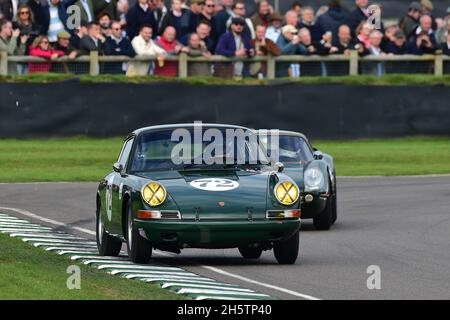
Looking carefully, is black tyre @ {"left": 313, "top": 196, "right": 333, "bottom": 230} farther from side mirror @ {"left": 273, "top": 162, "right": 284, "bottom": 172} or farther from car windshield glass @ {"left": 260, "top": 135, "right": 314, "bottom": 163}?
side mirror @ {"left": 273, "top": 162, "right": 284, "bottom": 172}

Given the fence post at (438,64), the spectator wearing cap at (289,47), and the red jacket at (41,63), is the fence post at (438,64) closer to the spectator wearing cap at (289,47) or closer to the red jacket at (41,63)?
the spectator wearing cap at (289,47)

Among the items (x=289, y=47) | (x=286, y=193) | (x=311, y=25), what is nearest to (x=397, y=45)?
(x=311, y=25)

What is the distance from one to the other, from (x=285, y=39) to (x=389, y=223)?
1221 centimetres

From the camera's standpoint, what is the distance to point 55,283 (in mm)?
10102

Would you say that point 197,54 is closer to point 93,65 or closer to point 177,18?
point 177,18

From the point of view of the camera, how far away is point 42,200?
19.8 metres

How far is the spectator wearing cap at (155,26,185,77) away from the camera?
27453 millimetres

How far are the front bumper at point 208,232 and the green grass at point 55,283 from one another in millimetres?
602

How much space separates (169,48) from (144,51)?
0.53 meters

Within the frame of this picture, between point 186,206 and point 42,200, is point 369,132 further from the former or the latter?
point 186,206

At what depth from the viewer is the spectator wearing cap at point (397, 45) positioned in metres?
28.8

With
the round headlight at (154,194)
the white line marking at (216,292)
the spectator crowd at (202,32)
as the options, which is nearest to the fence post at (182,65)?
the spectator crowd at (202,32)

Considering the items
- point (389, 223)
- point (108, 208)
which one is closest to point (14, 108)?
point (389, 223)

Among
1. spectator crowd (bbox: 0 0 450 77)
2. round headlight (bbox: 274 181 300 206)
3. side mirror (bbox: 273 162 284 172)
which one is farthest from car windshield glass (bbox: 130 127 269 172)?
spectator crowd (bbox: 0 0 450 77)
